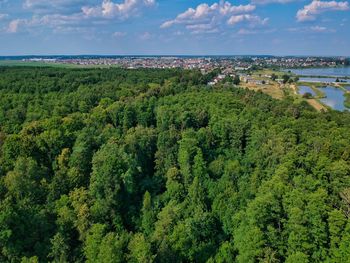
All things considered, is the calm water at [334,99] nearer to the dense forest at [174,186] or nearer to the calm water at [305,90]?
the calm water at [305,90]

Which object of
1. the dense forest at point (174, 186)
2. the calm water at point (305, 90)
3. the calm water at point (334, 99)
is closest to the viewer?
the dense forest at point (174, 186)

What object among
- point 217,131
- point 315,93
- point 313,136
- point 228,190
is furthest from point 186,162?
point 315,93

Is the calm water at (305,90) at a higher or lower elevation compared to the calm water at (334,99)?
higher

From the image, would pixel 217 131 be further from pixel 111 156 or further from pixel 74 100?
pixel 74 100

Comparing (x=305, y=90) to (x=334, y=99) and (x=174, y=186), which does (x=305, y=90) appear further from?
(x=174, y=186)

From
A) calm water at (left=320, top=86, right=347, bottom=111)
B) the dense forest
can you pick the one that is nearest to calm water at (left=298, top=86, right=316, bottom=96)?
calm water at (left=320, top=86, right=347, bottom=111)

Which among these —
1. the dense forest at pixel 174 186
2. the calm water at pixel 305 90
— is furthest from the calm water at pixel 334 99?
the dense forest at pixel 174 186

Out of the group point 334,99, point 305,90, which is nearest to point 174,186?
point 334,99
